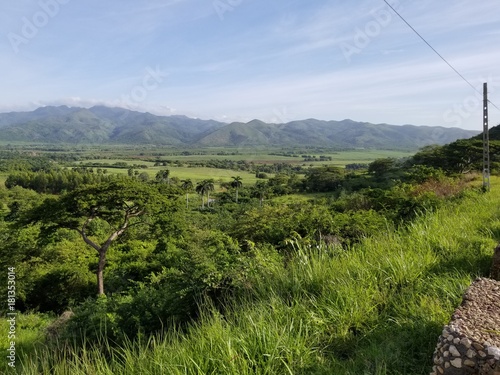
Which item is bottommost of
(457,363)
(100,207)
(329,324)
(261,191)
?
(261,191)

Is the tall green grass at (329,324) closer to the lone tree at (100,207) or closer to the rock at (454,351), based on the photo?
the rock at (454,351)

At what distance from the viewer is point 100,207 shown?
15.2 m

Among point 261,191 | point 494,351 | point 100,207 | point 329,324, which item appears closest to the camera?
point 494,351

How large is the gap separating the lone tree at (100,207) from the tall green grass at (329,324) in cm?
1232

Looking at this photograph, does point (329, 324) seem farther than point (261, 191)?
No

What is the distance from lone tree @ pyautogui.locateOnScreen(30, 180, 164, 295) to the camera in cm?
1402

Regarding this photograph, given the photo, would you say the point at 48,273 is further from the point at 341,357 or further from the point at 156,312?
the point at 341,357

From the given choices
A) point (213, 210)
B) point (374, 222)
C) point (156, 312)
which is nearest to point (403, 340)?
point (156, 312)

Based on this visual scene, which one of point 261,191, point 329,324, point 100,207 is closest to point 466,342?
point 329,324

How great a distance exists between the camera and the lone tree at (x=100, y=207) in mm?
14023

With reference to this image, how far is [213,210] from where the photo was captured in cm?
5647

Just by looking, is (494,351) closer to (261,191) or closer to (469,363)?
(469,363)

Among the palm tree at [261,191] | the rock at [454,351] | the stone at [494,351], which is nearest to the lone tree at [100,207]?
the rock at [454,351]

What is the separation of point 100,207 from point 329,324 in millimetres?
14625
